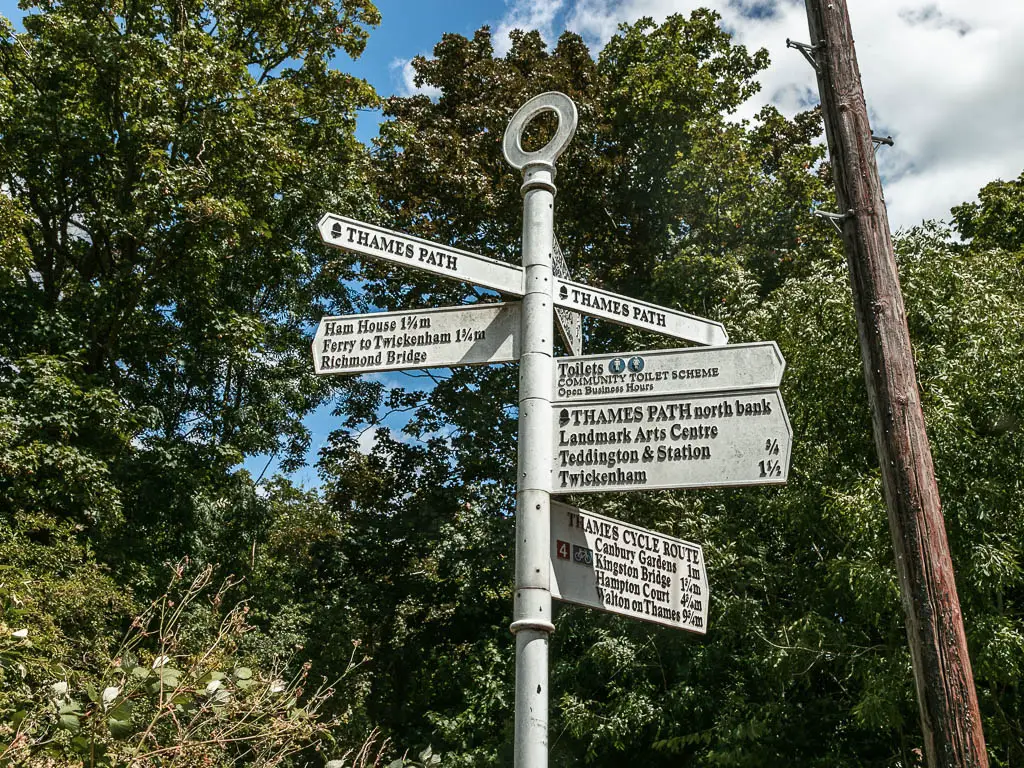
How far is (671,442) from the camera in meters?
3.69

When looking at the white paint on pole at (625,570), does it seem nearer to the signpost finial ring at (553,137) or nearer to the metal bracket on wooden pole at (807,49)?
the signpost finial ring at (553,137)

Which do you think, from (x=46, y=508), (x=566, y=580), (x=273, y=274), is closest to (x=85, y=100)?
(x=273, y=274)

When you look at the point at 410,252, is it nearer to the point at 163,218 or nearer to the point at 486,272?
the point at 486,272

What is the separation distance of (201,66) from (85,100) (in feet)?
6.89

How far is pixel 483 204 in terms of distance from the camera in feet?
59.4

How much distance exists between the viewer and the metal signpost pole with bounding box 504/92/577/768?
335 cm

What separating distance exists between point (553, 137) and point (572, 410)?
1175 millimetres

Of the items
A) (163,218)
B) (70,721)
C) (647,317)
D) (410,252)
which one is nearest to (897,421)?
(647,317)

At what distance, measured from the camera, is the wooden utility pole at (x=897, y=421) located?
4.05m

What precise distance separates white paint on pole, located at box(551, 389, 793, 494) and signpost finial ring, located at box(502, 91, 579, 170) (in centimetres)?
105

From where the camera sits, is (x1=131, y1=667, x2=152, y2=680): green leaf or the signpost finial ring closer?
the signpost finial ring

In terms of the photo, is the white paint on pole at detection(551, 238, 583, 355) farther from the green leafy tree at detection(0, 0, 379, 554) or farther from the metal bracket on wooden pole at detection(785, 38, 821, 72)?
the green leafy tree at detection(0, 0, 379, 554)

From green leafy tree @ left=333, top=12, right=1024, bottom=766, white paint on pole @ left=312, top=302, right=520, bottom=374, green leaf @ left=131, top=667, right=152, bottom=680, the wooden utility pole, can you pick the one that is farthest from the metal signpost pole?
green leafy tree @ left=333, top=12, right=1024, bottom=766

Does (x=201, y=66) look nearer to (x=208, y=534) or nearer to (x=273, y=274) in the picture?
(x=273, y=274)
